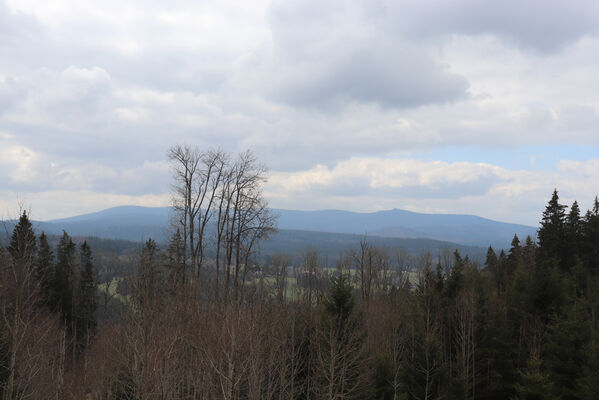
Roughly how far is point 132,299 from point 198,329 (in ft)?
15.4

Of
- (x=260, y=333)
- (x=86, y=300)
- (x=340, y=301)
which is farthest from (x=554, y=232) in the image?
(x=86, y=300)

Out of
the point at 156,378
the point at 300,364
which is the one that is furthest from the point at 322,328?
the point at 156,378

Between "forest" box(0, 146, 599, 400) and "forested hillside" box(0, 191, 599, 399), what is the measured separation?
0.12 m

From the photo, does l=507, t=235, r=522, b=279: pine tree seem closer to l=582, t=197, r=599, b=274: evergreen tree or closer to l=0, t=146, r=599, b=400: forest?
l=582, t=197, r=599, b=274: evergreen tree

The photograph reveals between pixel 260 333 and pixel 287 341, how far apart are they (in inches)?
340

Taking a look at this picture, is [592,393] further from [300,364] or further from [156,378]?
[156,378]

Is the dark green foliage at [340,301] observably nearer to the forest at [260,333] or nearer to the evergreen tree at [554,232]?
the forest at [260,333]

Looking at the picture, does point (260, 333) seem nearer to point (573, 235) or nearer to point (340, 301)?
point (340, 301)

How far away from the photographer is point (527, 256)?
76.6 m

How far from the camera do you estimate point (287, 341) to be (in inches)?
906

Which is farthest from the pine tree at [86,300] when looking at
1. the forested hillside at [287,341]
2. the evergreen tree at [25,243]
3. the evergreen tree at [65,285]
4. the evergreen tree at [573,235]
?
the evergreen tree at [573,235]

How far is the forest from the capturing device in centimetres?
1425

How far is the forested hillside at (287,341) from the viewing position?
45.6 ft

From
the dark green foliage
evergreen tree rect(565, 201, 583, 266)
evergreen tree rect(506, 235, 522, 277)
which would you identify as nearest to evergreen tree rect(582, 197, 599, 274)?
evergreen tree rect(565, 201, 583, 266)
